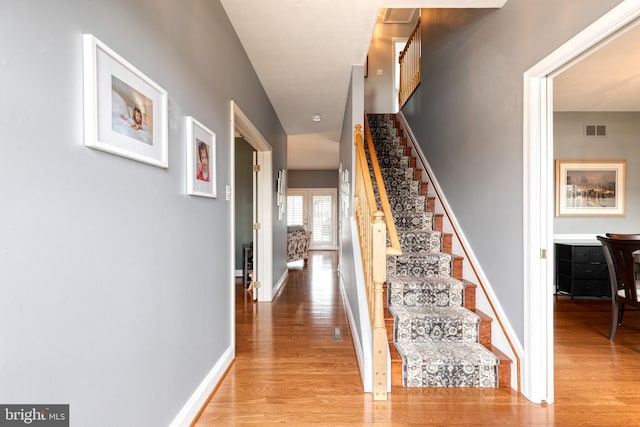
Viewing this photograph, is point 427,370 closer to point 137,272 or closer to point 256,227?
point 137,272

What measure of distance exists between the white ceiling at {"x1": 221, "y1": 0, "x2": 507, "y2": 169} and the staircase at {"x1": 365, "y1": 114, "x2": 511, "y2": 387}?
5.27ft

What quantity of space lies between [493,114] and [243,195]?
16.4 feet

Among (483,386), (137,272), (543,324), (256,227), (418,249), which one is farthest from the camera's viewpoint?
(256,227)

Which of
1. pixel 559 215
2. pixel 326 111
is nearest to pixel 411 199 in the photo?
pixel 326 111

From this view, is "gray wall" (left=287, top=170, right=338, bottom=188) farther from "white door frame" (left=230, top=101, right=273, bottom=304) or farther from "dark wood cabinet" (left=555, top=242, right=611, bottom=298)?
"dark wood cabinet" (left=555, top=242, right=611, bottom=298)

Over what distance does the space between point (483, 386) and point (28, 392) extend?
245 cm

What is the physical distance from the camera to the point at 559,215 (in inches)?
179

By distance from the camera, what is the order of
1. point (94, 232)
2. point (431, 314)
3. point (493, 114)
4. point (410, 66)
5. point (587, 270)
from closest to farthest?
point (94, 232)
point (493, 114)
point (431, 314)
point (587, 270)
point (410, 66)

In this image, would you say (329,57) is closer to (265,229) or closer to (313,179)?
(265,229)

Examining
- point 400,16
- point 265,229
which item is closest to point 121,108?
point 265,229

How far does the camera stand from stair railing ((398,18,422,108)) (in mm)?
4977

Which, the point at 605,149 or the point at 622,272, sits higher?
the point at 605,149

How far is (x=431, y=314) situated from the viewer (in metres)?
2.54

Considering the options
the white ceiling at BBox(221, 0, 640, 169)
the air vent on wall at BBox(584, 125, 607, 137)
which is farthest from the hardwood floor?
the air vent on wall at BBox(584, 125, 607, 137)
